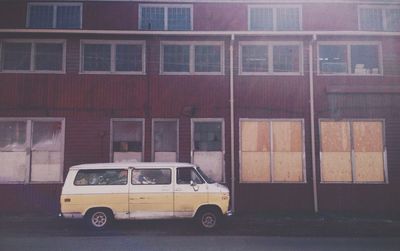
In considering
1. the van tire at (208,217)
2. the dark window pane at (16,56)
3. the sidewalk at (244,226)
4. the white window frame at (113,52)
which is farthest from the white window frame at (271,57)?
the dark window pane at (16,56)

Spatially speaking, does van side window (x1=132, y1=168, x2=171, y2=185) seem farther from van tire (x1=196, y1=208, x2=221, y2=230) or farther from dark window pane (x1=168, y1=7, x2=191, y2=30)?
dark window pane (x1=168, y1=7, x2=191, y2=30)

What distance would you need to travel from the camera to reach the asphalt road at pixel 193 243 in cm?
955

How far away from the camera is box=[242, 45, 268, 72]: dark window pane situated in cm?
1639

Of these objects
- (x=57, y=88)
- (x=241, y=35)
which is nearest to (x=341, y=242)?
(x=241, y=35)

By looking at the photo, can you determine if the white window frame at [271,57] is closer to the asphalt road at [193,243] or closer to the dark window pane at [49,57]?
the dark window pane at [49,57]

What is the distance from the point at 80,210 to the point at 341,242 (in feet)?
22.9

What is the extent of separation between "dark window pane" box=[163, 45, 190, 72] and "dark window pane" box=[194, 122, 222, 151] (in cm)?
222

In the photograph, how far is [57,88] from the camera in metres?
16.0

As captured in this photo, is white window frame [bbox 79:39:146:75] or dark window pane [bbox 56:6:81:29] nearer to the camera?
white window frame [bbox 79:39:146:75]

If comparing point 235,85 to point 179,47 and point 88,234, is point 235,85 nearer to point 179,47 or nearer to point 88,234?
point 179,47

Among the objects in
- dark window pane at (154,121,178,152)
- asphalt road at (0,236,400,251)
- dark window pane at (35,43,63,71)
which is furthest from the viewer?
dark window pane at (35,43,63,71)

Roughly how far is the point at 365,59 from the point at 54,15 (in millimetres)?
12530

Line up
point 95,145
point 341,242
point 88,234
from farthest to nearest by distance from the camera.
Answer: point 95,145 → point 88,234 → point 341,242

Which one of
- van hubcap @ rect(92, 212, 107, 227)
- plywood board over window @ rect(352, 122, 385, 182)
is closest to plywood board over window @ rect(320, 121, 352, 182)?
plywood board over window @ rect(352, 122, 385, 182)
